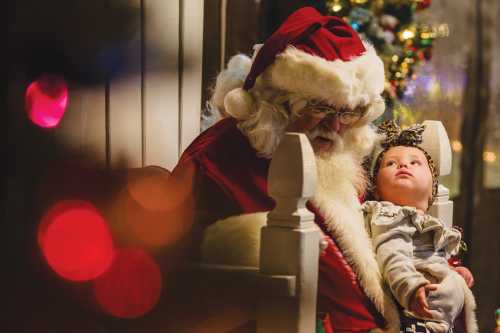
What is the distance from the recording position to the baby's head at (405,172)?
164cm

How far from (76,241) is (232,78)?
20.0 inches

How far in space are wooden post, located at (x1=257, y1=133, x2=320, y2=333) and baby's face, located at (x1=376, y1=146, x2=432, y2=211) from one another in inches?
16.0

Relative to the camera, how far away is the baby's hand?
147 centimetres

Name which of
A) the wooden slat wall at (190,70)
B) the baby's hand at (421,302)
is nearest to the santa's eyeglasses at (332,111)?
the baby's hand at (421,302)

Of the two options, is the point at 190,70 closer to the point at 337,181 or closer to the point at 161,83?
the point at 161,83

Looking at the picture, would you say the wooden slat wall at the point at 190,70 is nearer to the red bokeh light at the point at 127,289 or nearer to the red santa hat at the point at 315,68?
the red santa hat at the point at 315,68

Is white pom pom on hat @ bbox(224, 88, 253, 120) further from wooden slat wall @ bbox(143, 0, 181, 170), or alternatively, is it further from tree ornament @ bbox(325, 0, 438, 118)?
tree ornament @ bbox(325, 0, 438, 118)

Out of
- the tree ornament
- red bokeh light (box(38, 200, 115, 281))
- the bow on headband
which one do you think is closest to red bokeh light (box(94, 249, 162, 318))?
red bokeh light (box(38, 200, 115, 281))

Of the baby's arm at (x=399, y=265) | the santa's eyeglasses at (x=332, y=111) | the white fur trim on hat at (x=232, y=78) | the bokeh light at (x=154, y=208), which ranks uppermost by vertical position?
the white fur trim on hat at (x=232, y=78)

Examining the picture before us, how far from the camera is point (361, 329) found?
152 cm

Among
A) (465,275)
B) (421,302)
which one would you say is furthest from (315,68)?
(465,275)

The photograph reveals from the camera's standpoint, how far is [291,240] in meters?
1.26

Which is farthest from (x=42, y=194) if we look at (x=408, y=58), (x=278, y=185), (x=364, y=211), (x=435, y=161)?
(x=408, y=58)

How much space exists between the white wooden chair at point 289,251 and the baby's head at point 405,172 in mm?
411
